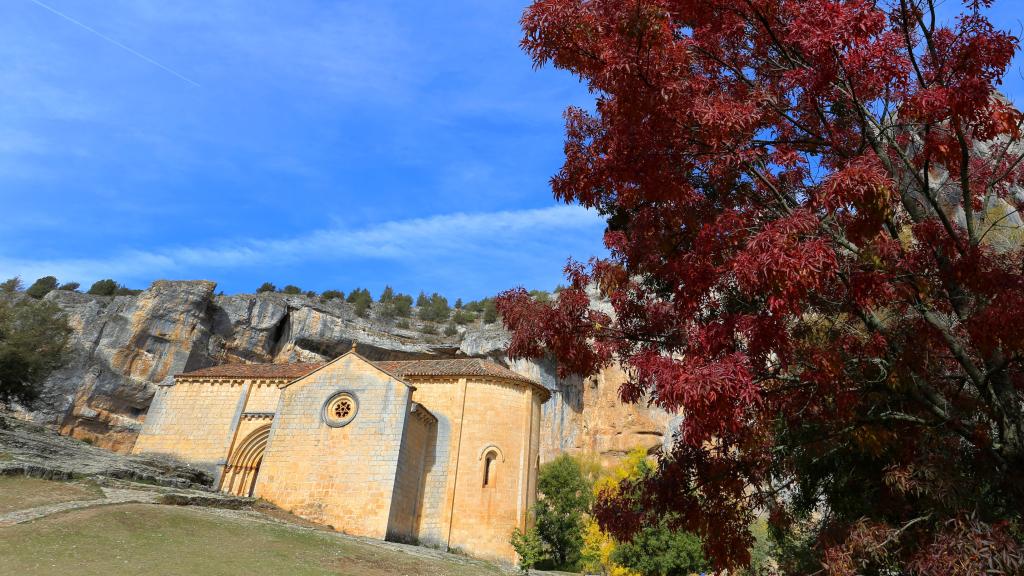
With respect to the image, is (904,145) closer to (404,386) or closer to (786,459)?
(786,459)

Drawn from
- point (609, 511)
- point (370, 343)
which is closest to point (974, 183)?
point (609, 511)

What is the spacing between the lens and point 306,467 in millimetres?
24562

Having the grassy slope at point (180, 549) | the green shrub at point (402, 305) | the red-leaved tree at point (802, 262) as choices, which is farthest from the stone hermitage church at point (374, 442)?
the green shrub at point (402, 305)

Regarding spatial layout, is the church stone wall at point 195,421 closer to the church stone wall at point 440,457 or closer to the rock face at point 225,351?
the church stone wall at point 440,457

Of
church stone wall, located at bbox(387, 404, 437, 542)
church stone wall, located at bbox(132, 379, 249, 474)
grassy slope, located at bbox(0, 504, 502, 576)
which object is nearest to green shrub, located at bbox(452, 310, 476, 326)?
church stone wall, located at bbox(132, 379, 249, 474)

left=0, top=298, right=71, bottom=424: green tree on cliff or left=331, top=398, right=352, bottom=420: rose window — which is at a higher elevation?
left=0, top=298, right=71, bottom=424: green tree on cliff

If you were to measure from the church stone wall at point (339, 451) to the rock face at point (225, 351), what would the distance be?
68.9 feet

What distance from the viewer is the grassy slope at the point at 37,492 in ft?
45.0

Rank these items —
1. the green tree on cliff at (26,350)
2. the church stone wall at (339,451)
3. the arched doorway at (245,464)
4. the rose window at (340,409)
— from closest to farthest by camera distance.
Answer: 1. the church stone wall at (339,451)
2. the rose window at (340,409)
3. the green tree on cliff at (26,350)
4. the arched doorway at (245,464)

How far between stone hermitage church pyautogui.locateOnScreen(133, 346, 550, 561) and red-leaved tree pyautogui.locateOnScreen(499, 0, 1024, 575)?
1941cm

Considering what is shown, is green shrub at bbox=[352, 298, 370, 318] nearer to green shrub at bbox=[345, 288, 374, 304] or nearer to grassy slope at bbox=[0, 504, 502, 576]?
green shrub at bbox=[345, 288, 374, 304]

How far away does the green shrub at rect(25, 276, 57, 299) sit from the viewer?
64438 millimetres

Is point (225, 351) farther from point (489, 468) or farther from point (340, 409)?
point (489, 468)

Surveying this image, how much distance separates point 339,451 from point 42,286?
65994mm
